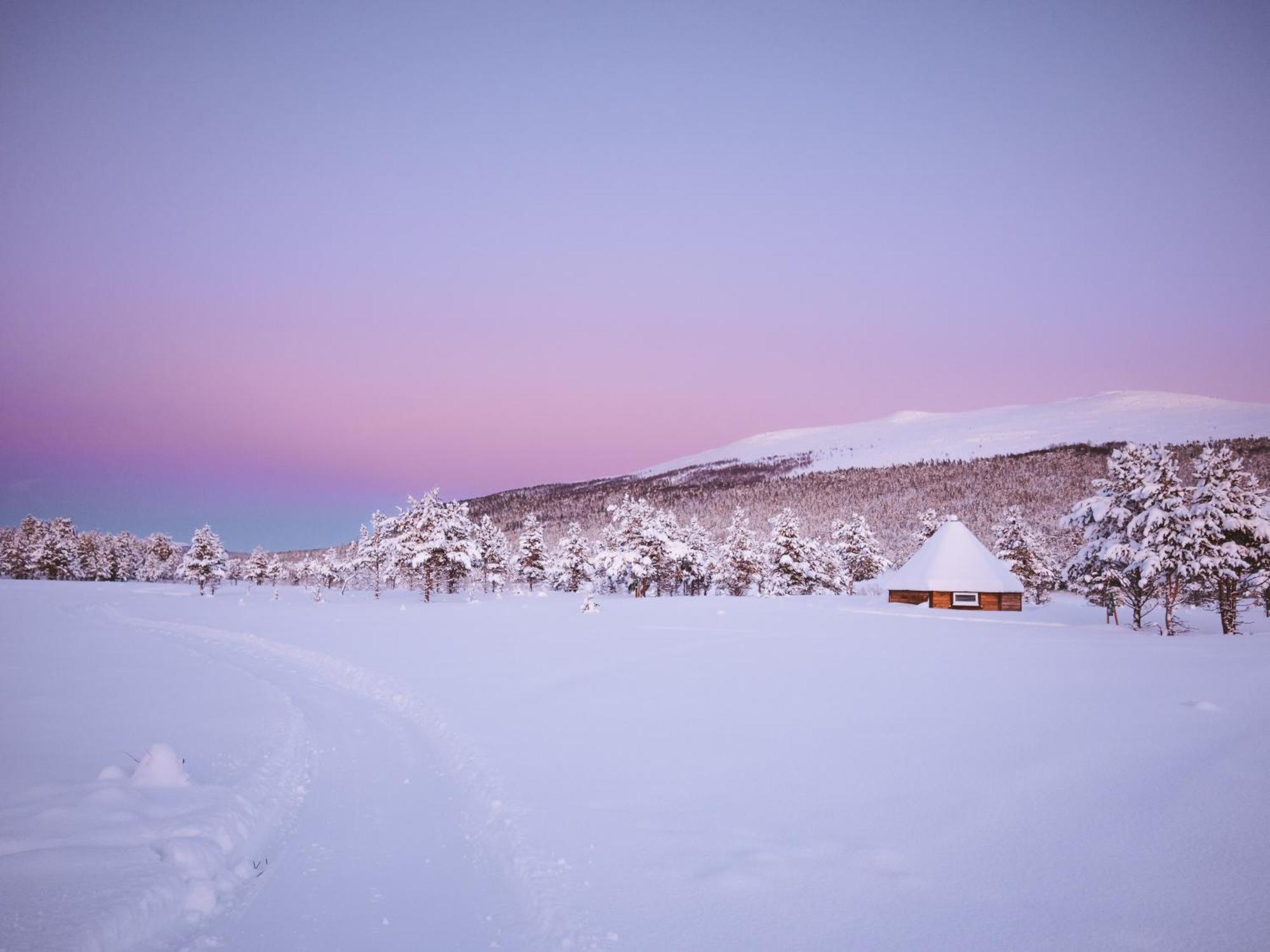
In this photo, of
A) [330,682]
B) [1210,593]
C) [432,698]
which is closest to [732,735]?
[432,698]

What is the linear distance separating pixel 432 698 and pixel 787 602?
2647 cm

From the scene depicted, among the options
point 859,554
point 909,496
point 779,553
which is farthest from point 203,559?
point 909,496

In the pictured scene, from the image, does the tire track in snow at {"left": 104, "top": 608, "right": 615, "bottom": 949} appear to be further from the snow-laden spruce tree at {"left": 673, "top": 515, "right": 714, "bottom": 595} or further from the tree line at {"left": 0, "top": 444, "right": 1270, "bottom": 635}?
the snow-laden spruce tree at {"left": 673, "top": 515, "right": 714, "bottom": 595}

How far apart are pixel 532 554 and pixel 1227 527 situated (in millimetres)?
54126

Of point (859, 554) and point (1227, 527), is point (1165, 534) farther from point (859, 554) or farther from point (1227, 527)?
point (859, 554)

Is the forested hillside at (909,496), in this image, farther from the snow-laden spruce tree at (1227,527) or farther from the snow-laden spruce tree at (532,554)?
the snow-laden spruce tree at (1227,527)

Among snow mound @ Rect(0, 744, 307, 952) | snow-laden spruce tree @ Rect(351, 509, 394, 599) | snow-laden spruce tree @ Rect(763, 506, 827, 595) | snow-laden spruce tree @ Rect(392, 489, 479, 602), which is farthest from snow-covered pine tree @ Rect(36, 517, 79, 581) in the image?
snow mound @ Rect(0, 744, 307, 952)

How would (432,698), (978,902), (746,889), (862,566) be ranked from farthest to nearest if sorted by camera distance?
(862,566) < (432,698) < (746,889) < (978,902)

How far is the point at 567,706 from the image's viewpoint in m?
12.8

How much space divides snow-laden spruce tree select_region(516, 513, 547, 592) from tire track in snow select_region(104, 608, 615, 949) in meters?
47.8

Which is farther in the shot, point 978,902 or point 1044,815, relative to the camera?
point 1044,815

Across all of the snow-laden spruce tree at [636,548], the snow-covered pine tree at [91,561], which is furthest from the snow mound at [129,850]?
the snow-covered pine tree at [91,561]

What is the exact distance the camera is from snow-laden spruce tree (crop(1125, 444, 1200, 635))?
2417cm

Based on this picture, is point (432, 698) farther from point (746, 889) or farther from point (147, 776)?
point (746, 889)
